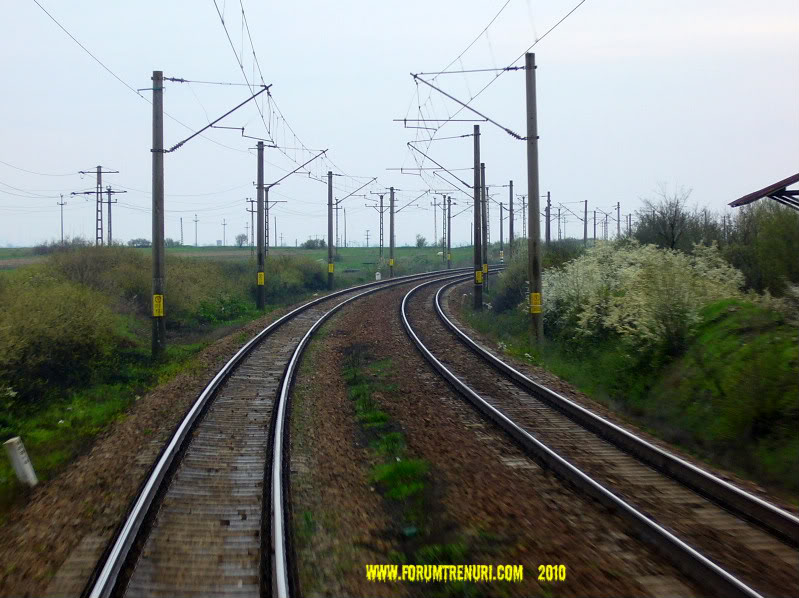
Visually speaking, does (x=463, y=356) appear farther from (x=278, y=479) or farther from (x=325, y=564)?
(x=325, y=564)

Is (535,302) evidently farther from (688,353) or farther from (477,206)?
(477,206)

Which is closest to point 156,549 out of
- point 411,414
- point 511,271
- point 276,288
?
point 411,414

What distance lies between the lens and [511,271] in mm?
36469

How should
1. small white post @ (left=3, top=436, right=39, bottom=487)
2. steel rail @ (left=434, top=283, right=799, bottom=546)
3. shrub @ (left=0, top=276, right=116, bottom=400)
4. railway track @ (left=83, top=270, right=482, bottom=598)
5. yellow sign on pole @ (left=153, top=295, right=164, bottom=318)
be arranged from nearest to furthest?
railway track @ (left=83, top=270, right=482, bottom=598) < steel rail @ (left=434, top=283, right=799, bottom=546) < small white post @ (left=3, top=436, right=39, bottom=487) < shrub @ (left=0, top=276, right=116, bottom=400) < yellow sign on pole @ (left=153, top=295, right=164, bottom=318)

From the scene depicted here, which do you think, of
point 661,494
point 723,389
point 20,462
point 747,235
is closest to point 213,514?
point 20,462

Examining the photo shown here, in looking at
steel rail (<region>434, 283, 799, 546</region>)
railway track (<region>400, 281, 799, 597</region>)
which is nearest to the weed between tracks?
railway track (<region>400, 281, 799, 597</region>)

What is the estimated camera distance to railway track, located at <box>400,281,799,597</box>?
6738 mm

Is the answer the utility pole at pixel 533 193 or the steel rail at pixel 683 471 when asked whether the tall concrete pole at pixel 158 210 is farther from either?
the steel rail at pixel 683 471

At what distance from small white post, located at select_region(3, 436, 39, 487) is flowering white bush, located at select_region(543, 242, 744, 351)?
11.8 m

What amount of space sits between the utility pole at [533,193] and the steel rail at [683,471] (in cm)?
621

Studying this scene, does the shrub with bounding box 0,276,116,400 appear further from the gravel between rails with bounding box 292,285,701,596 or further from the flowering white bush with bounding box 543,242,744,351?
the flowering white bush with bounding box 543,242,744,351

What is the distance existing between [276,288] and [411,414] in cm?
3120

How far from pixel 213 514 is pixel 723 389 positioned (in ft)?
27.3

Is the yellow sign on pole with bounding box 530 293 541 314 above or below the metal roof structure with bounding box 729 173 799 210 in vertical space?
below
